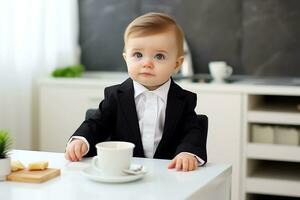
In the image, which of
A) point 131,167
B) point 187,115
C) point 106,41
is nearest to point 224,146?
point 106,41

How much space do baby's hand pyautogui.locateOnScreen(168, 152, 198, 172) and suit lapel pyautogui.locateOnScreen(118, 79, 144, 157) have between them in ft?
0.87

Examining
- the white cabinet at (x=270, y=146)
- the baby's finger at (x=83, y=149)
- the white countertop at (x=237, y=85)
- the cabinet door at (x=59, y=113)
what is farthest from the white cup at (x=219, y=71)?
the baby's finger at (x=83, y=149)

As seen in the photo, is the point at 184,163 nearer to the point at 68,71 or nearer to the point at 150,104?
the point at 150,104

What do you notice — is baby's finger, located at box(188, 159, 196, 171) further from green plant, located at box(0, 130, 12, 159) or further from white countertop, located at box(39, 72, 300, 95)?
white countertop, located at box(39, 72, 300, 95)

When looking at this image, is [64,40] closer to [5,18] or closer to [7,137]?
[5,18]

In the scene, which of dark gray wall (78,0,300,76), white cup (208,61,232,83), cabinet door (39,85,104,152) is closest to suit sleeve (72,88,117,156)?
cabinet door (39,85,104,152)

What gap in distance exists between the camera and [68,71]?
3.68 m

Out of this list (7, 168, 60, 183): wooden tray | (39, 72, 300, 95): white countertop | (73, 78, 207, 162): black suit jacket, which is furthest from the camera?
(39, 72, 300, 95): white countertop

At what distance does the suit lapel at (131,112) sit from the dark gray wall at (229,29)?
1968mm

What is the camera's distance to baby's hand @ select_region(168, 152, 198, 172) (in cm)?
148

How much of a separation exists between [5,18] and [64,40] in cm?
62

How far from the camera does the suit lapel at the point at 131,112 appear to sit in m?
1.77

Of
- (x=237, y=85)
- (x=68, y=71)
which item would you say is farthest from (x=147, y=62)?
(x=68, y=71)

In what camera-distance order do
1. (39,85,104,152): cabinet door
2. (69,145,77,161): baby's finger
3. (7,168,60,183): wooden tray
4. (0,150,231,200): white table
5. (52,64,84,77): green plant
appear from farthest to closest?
(52,64,84,77): green plant < (39,85,104,152): cabinet door < (69,145,77,161): baby's finger < (7,168,60,183): wooden tray < (0,150,231,200): white table
